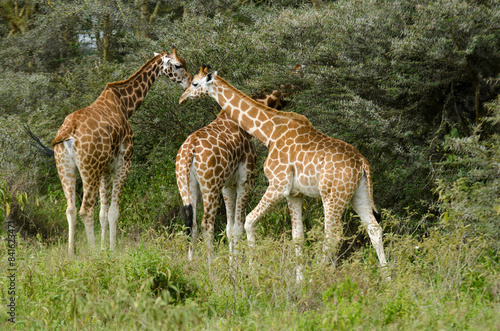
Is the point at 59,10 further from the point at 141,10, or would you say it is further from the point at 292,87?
the point at 292,87

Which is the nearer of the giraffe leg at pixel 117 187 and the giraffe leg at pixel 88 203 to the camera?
the giraffe leg at pixel 88 203

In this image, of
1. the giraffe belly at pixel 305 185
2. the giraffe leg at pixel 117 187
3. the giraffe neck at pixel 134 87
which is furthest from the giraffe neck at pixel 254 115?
the giraffe leg at pixel 117 187

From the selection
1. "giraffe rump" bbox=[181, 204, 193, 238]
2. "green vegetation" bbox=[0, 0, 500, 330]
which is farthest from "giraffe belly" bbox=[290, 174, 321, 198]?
"giraffe rump" bbox=[181, 204, 193, 238]

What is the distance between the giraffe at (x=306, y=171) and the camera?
19.4 feet

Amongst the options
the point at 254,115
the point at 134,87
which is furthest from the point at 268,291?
the point at 134,87

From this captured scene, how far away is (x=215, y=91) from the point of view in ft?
23.5

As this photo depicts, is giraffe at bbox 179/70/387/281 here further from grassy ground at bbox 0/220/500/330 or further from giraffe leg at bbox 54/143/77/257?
giraffe leg at bbox 54/143/77/257

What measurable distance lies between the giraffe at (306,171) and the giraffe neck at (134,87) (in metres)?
1.81

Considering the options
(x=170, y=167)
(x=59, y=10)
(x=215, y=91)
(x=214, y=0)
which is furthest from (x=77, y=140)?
(x=214, y=0)

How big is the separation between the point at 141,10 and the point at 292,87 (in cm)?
831

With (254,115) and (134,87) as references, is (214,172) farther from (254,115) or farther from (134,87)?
(134,87)

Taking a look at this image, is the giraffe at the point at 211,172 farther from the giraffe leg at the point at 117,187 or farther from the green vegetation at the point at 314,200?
the giraffe leg at the point at 117,187

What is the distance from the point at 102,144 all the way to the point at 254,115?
2052mm

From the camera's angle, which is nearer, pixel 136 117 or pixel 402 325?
pixel 402 325
